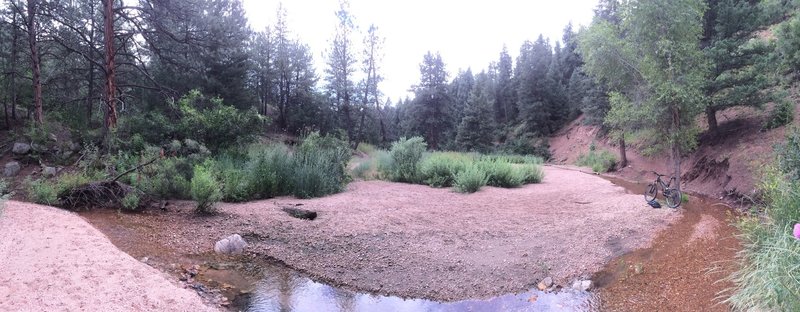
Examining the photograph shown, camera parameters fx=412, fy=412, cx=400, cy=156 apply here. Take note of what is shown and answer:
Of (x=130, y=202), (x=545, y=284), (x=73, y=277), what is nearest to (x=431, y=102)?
(x=130, y=202)

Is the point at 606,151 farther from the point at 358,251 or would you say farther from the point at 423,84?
the point at 358,251

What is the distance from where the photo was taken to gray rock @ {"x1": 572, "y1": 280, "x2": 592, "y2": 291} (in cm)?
537

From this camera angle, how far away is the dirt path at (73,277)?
3.47 meters

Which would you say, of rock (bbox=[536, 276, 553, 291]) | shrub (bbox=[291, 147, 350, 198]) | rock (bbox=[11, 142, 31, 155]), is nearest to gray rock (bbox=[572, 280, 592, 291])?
rock (bbox=[536, 276, 553, 291])

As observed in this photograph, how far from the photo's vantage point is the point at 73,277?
13.0 ft

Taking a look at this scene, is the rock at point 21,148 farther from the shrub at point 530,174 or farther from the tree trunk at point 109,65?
the shrub at point 530,174

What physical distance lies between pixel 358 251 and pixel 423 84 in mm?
37697

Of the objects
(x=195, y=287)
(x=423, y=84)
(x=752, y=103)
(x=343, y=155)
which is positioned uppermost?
(x=423, y=84)

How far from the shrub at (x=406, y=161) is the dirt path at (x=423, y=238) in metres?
4.87

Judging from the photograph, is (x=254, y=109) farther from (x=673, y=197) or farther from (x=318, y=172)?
(x=673, y=197)

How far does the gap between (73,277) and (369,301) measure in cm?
307

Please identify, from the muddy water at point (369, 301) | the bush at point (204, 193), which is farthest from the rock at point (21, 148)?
the muddy water at point (369, 301)

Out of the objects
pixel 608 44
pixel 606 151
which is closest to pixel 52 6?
pixel 608 44

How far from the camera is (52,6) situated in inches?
468
